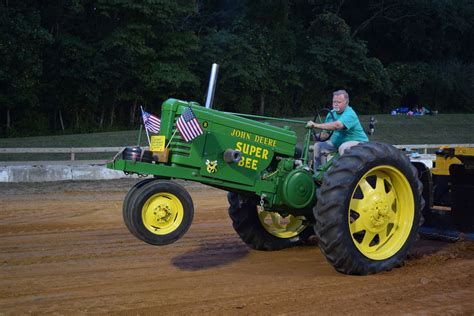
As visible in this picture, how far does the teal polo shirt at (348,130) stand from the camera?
687 centimetres

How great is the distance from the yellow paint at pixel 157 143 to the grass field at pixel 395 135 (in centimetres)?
1548

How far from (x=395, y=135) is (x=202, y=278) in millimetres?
28403

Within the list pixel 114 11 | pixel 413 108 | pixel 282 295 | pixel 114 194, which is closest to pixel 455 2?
pixel 413 108

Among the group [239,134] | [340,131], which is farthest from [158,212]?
A: [340,131]

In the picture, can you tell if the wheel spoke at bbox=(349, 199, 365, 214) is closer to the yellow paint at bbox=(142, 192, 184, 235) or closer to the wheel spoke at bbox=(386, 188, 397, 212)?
the wheel spoke at bbox=(386, 188, 397, 212)

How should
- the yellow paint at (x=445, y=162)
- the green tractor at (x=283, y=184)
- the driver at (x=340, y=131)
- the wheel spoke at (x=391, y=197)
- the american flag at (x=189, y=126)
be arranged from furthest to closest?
the yellow paint at (x=445, y=162)
the driver at (x=340, y=131)
the wheel spoke at (x=391, y=197)
the american flag at (x=189, y=126)
the green tractor at (x=283, y=184)

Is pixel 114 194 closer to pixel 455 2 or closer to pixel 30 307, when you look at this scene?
pixel 30 307

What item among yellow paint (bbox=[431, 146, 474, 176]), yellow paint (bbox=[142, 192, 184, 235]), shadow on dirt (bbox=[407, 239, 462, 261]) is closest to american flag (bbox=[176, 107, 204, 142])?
yellow paint (bbox=[142, 192, 184, 235])

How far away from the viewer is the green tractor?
5785mm

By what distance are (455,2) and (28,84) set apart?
111 feet

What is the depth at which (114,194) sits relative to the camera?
13750mm

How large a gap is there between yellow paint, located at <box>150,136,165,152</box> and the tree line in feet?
77.2

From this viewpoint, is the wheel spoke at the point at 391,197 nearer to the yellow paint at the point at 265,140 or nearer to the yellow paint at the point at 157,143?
the yellow paint at the point at 265,140

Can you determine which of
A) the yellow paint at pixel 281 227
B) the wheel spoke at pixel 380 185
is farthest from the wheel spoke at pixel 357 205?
the yellow paint at pixel 281 227
